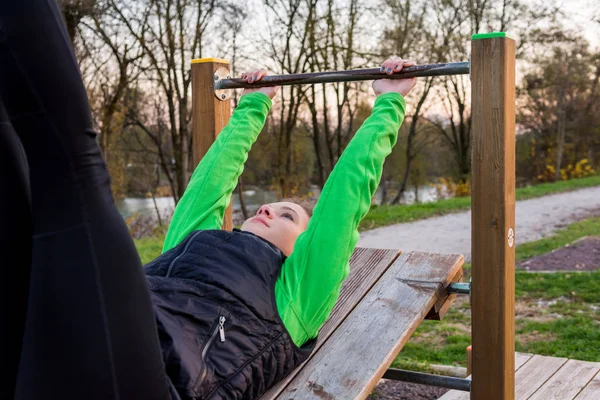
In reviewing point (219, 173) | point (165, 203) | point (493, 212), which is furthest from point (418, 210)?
point (493, 212)

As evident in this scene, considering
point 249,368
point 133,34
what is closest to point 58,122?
point 249,368

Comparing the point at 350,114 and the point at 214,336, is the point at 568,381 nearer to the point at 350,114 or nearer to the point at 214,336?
the point at 214,336

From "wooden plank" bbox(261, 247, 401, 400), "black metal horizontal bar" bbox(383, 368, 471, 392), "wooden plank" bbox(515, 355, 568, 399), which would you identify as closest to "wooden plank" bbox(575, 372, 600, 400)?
"wooden plank" bbox(515, 355, 568, 399)

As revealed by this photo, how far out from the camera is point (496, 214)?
2.29 meters

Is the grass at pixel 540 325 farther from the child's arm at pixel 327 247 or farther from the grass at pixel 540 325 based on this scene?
the child's arm at pixel 327 247

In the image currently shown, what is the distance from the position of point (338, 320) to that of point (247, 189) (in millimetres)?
13934

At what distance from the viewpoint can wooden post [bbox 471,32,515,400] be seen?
226 cm

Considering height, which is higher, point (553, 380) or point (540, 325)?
point (553, 380)

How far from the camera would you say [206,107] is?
323 centimetres

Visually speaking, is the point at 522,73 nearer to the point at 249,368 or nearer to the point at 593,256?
the point at 593,256

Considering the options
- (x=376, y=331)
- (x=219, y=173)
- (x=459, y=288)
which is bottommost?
(x=376, y=331)

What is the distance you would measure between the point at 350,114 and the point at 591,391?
40.3 ft

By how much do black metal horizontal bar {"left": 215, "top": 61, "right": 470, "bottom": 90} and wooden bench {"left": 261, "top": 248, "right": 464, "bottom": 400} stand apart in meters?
0.85

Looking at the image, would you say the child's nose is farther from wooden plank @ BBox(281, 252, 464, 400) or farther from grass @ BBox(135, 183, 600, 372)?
grass @ BBox(135, 183, 600, 372)
